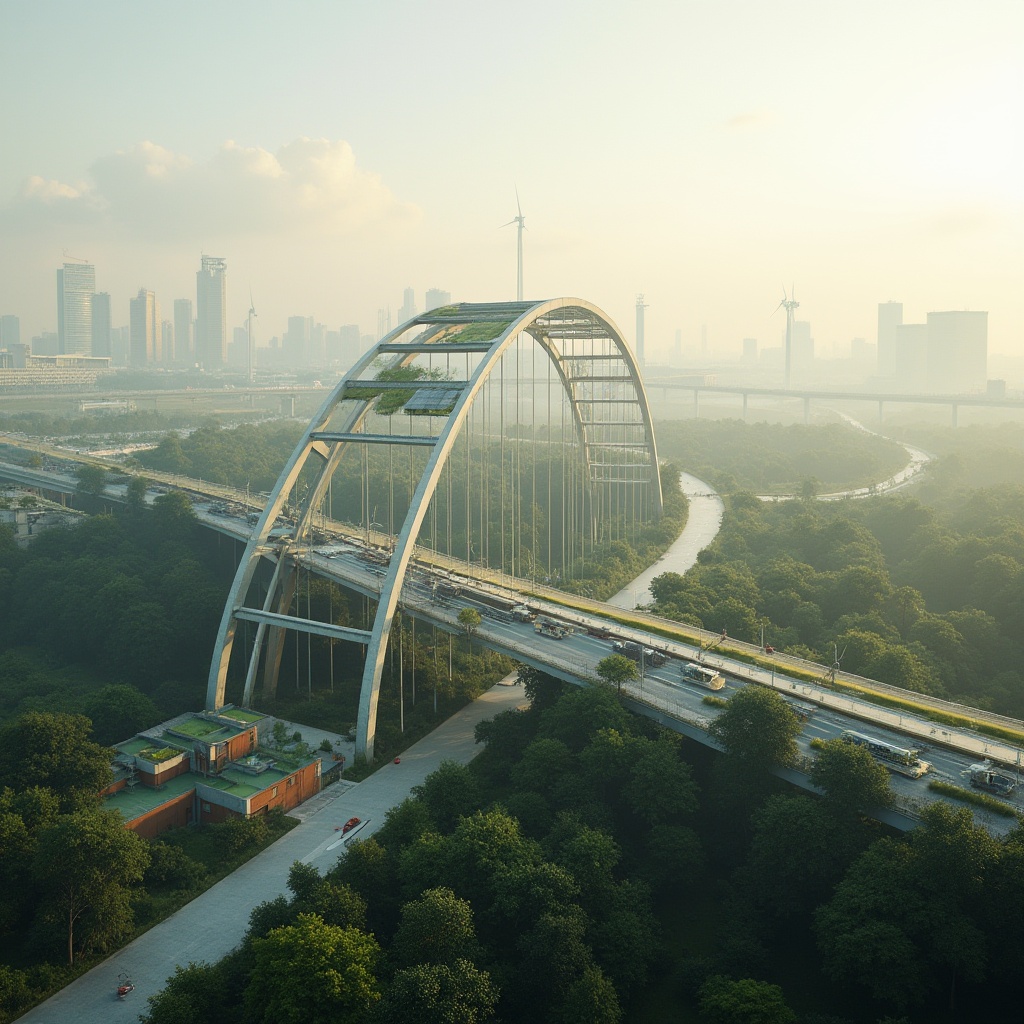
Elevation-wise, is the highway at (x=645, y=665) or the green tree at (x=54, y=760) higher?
the highway at (x=645, y=665)

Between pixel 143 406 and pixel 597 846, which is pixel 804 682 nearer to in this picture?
pixel 597 846

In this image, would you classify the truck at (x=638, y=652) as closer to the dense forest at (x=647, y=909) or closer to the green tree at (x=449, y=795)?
the dense forest at (x=647, y=909)

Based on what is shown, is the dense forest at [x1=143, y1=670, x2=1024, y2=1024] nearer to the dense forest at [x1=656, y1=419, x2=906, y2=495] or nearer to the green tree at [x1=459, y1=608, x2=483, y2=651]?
the green tree at [x1=459, y1=608, x2=483, y2=651]

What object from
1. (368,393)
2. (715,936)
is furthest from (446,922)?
Result: (368,393)

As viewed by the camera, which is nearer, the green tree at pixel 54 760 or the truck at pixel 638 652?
the green tree at pixel 54 760

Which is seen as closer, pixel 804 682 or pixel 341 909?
pixel 341 909

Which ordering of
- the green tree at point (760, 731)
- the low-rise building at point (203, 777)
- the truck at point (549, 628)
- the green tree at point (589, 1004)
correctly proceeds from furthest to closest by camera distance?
the truck at point (549, 628), the low-rise building at point (203, 777), the green tree at point (760, 731), the green tree at point (589, 1004)

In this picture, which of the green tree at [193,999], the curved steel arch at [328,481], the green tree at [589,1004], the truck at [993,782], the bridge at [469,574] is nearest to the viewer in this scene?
the green tree at [589,1004]

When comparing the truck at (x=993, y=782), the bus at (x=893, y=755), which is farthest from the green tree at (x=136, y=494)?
the truck at (x=993, y=782)
